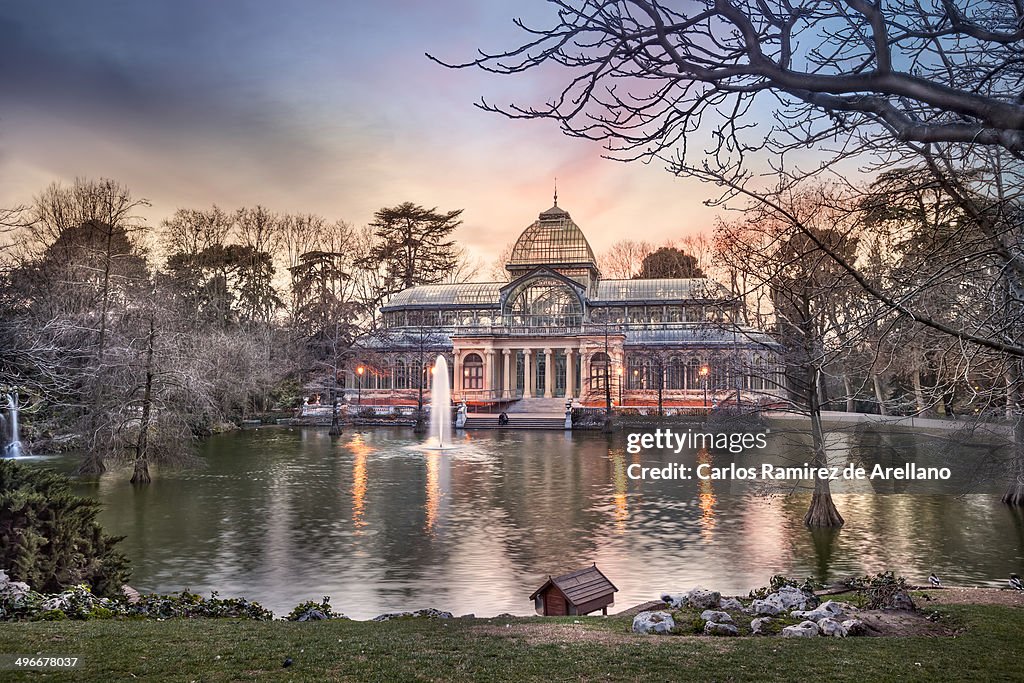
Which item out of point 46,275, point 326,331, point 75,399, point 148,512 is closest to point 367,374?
point 326,331

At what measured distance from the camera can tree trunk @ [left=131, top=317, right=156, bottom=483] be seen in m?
23.8

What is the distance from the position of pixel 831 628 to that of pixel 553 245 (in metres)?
56.4

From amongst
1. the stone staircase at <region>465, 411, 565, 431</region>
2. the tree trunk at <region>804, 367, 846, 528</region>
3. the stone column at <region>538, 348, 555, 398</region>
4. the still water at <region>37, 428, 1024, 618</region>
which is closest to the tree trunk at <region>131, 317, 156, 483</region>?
the still water at <region>37, 428, 1024, 618</region>

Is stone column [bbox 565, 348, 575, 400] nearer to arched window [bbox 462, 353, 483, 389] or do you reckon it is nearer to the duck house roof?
arched window [bbox 462, 353, 483, 389]

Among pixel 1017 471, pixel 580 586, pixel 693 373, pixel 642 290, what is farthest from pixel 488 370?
pixel 580 586

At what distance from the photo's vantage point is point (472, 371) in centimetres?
5903

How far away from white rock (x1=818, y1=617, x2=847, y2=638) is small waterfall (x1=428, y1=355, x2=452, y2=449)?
26.9 metres

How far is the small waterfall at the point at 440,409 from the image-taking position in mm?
38744

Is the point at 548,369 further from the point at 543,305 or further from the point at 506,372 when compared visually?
the point at 543,305

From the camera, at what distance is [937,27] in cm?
497

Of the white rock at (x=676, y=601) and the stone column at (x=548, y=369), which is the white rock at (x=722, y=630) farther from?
the stone column at (x=548, y=369)

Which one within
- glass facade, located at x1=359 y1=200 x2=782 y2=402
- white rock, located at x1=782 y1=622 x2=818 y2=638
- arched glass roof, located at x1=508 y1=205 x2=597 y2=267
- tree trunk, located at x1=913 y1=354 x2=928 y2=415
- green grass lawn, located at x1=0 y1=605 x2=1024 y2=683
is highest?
arched glass roof, located at x1=508 y1=205 x2=597 y2=267

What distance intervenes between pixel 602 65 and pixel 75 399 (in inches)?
1090

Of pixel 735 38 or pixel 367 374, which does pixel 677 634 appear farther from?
pixel 367 374
